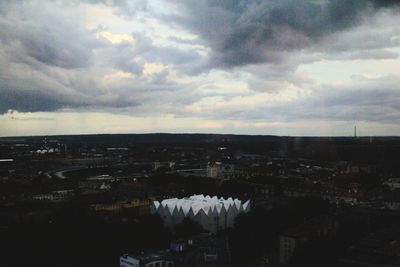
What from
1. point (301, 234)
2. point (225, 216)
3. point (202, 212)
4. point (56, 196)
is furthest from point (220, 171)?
point (301, 234)

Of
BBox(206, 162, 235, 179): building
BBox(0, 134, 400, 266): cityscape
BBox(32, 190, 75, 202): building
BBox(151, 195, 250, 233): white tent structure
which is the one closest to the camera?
BBox(0, 134, 400, 266): cityscape

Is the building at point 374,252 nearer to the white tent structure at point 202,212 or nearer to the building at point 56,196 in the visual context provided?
the white tent structure at point 202,212

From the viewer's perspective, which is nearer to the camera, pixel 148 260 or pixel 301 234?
pixel 148 260

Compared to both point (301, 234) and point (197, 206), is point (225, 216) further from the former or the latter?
point (301, 234)

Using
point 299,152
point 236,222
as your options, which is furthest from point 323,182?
point 236,222

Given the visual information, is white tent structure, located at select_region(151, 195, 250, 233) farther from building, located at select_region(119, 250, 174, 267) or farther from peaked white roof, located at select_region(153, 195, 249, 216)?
building, located at select_region(119, 250, 174, 267)

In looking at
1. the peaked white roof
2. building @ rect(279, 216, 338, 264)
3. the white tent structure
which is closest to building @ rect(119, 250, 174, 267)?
building @ rect(279, 216, 338, 264)
